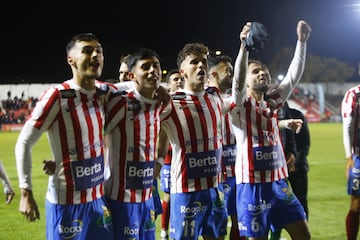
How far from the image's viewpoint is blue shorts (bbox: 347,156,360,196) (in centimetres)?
498

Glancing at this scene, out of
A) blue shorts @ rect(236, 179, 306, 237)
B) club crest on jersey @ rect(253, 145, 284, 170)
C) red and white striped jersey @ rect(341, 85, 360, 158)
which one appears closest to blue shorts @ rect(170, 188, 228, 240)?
blue shorts @ rect(236, 179, 306, 237)

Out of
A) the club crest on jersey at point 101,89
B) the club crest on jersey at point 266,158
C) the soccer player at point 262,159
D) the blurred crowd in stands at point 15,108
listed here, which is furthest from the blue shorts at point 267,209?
the blurred crowd in stands at point 15,108

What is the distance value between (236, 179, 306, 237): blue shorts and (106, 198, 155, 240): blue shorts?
0.92m

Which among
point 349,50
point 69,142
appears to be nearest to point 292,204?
point 69,142

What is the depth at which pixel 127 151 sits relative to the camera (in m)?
3.29

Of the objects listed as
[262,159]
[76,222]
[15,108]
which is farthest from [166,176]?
[15,108]

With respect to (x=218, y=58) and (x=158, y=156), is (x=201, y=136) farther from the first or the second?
(x=218, y=58)

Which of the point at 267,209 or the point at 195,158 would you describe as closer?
the point at 195,158

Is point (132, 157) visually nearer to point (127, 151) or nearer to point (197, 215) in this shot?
point (127, 151)

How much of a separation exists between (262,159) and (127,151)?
122 cm

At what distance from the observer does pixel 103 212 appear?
122 inches

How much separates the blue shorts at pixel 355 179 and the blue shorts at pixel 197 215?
6.37 ft

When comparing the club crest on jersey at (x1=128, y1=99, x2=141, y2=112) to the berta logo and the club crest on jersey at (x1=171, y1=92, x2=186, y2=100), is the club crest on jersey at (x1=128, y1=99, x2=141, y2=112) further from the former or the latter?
the berta logo

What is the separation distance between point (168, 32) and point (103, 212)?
34343 millimetres
